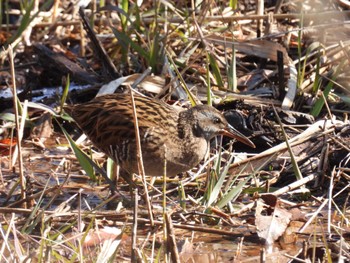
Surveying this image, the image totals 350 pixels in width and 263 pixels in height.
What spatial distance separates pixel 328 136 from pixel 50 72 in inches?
103

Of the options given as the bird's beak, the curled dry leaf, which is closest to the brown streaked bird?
the bird's beak

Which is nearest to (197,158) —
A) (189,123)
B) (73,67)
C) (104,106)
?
(189,123)

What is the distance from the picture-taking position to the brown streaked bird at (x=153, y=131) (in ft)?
17.0

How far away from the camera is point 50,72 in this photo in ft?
23.8

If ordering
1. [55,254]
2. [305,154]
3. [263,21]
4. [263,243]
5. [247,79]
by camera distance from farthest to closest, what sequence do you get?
[263,21]
[247,79]
[305,154]
[263,243]
[55,254]

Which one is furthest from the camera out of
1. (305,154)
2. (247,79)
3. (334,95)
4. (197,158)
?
(247,79)

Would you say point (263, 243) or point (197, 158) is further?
point (197, 158)

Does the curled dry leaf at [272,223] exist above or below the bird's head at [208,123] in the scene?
below

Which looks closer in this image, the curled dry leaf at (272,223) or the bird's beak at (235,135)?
the curled dry leaf at (272,223)

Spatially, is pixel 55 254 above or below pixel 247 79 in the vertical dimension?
above

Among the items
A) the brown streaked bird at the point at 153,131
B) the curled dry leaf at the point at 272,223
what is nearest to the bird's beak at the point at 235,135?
the brown streaked bird at the point at 153,131

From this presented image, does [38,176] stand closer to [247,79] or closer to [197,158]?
[197,158]

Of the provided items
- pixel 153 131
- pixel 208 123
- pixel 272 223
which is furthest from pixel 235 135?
pixel 272 223

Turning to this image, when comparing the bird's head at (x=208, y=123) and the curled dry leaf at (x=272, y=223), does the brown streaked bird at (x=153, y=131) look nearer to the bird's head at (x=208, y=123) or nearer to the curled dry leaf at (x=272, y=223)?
the bird's head at (x=208, y=123)
